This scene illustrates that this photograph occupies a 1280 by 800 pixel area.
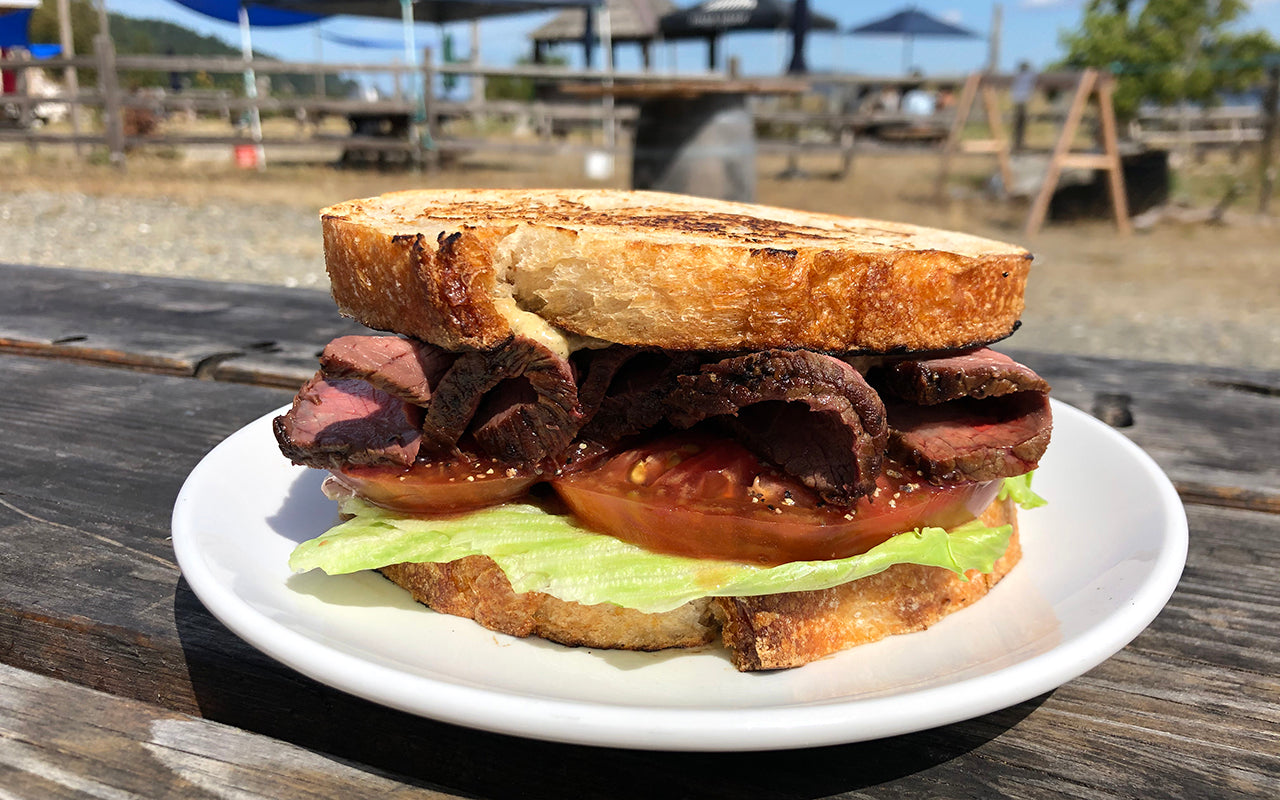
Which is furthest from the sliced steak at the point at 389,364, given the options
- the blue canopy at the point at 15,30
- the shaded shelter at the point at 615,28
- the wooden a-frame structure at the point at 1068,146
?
the shaded shelter at the point at 615,28

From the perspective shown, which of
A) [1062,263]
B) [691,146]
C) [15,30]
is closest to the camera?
[691,146]

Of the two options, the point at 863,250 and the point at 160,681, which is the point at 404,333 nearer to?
the point at 160,681

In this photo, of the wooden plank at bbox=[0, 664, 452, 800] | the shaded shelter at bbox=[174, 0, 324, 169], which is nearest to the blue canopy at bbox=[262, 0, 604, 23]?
the shaded shelter at bbox=[174, 0, 324, 169]

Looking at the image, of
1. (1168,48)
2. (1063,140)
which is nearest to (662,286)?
(1063,140)

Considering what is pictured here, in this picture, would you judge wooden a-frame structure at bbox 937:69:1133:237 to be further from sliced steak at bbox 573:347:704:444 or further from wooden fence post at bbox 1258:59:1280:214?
sliced steak at bbox 573:347:704:444

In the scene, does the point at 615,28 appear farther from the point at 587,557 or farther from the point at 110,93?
the point at 587,557

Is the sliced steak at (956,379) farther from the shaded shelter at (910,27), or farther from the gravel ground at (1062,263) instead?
the shaded shelter at (910,27)
